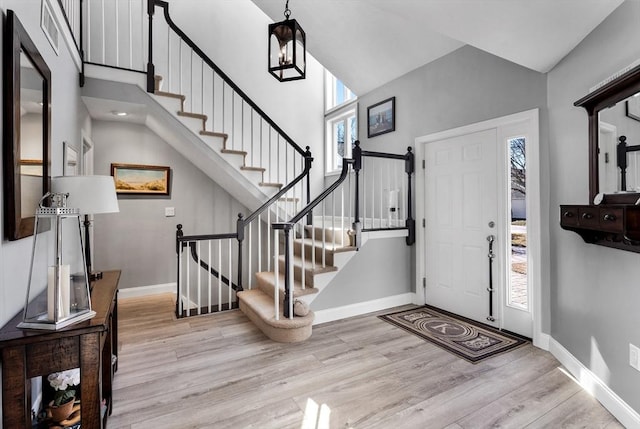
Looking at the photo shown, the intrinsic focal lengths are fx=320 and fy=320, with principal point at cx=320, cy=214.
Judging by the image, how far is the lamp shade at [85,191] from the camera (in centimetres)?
171

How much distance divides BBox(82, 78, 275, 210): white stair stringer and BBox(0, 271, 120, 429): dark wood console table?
2.67 metres

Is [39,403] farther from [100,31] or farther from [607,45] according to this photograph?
[100,31]

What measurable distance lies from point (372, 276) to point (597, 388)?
6.73 feet

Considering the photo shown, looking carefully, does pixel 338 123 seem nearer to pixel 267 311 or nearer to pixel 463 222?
pixel 463 222

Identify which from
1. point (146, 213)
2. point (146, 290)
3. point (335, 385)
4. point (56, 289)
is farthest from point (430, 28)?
point (146, 290)

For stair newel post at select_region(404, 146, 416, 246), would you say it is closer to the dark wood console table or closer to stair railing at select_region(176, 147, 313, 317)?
stair railing at select_region(176, 147, 313, 317)

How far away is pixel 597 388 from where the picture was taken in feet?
6.64

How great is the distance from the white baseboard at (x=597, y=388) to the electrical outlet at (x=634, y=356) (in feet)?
0.77

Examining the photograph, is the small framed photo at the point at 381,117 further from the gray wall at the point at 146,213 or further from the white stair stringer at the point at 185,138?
the gray wall at the point at 146,213

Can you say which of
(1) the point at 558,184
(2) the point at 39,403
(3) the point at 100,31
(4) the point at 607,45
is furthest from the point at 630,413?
(3) the point at 100,31

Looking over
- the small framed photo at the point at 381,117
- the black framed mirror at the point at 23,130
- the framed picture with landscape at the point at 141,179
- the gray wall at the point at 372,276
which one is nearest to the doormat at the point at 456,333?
the gray wall at the point at 372,276

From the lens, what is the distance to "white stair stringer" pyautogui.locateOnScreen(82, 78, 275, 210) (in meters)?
3.28

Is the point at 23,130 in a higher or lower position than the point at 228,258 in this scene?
higher

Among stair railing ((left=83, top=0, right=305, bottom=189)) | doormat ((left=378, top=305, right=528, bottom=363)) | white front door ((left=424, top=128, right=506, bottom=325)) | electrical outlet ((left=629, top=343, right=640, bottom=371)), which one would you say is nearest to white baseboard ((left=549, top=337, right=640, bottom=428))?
electrical outlet ((left=629, top=343, right=640, bottom=371))
